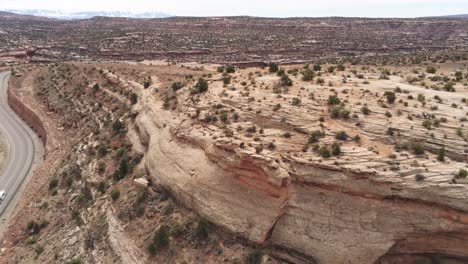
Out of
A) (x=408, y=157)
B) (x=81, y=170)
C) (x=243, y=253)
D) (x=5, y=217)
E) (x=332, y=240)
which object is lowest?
(x=5, y=217)

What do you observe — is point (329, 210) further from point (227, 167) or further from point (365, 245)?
point (227, 167)

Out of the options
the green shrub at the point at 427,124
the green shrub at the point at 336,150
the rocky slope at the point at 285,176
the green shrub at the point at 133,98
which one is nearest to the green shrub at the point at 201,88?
the rocky slope at the point at 285,176

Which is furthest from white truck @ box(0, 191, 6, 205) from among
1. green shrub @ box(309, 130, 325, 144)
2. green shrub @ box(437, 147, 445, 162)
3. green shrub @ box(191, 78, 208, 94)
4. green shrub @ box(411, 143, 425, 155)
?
green shrub @ box(437, 147, 445, 162)

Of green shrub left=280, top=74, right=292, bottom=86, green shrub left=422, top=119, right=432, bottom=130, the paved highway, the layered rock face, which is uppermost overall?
green shrub left=422, top=119, right=432, bottom=130

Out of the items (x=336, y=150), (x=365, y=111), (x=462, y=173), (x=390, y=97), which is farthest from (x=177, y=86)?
(x=462, y=173)

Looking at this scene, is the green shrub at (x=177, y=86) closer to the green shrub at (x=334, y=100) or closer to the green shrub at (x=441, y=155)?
the green shrub at (x=334, y=100)

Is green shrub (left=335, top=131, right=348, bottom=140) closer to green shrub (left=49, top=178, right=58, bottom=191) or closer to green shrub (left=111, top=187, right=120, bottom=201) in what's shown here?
green shrub (left=111, top=187, right=120, bottom=201)

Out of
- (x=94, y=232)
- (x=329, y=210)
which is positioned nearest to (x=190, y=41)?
(x=94, y=232)
